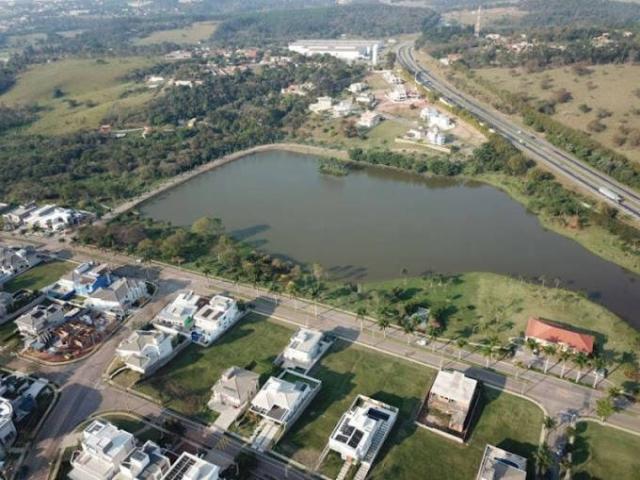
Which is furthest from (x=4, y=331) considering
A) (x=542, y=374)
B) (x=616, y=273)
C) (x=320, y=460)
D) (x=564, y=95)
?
(x=564, y=95)

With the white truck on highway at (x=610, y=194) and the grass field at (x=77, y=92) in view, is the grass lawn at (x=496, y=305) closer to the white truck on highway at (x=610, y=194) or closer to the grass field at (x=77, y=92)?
the white truck on highway at (x=610, y=194)

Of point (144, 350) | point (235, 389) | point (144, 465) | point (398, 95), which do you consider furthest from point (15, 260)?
point (398, 95)

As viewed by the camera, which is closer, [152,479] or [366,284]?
[152,479]

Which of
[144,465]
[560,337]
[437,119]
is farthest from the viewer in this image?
[437,119]

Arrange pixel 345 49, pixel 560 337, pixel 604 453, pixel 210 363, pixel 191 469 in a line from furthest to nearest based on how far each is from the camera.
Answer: pixel 345 49
pixel 210 363
pixel 560 337
pixel 604 453
pixel 191 469

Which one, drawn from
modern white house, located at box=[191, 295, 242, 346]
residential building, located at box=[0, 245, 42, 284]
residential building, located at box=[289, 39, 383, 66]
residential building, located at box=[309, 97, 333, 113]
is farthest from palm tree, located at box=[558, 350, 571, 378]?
residential building, located at box=[289, 39, 383, 66]

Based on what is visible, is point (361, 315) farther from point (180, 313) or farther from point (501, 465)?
point (501, 465)

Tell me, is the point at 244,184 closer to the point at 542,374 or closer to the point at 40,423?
the point at 40,423
